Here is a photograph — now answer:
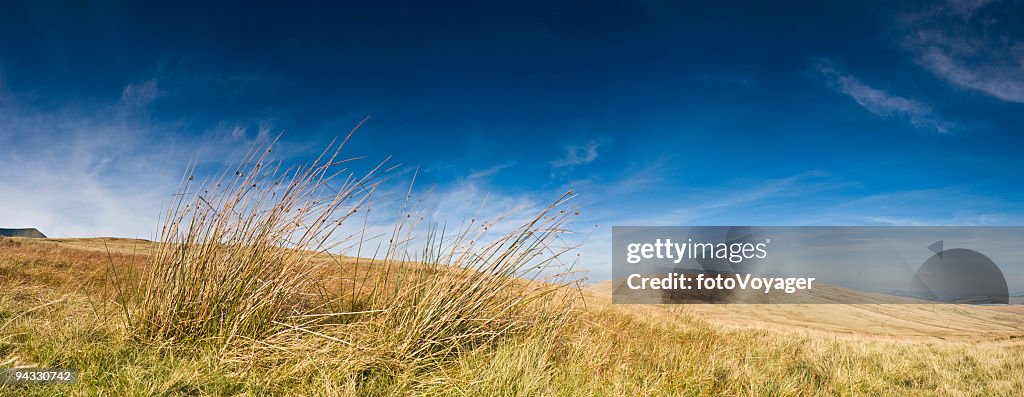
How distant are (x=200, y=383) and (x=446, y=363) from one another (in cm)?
112

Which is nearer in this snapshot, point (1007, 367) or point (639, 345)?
point (639, 345)

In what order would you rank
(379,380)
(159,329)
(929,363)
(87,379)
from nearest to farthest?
(87,379)
(379,380)
(159,329)
(929,363)

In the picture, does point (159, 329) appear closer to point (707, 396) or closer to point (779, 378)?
point (707, 396)

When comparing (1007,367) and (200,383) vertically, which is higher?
(200,383)

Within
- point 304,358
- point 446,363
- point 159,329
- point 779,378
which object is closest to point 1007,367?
point 779,378

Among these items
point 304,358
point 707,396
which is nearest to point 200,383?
point 304,358

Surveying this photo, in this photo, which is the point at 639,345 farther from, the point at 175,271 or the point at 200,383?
the point at 175,271

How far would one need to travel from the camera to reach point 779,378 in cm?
283

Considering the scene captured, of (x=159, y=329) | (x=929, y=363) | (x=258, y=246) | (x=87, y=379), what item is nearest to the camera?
(x=87, y=379)

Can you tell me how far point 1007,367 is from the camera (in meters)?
4.70

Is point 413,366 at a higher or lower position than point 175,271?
lower

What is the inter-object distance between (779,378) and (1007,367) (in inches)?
162

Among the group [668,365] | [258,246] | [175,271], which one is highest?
[258,246]

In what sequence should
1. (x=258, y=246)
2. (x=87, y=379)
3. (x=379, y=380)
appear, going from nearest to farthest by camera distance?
(x=87, y=379)
(x=379, y=380)
(x=258, y=246)
